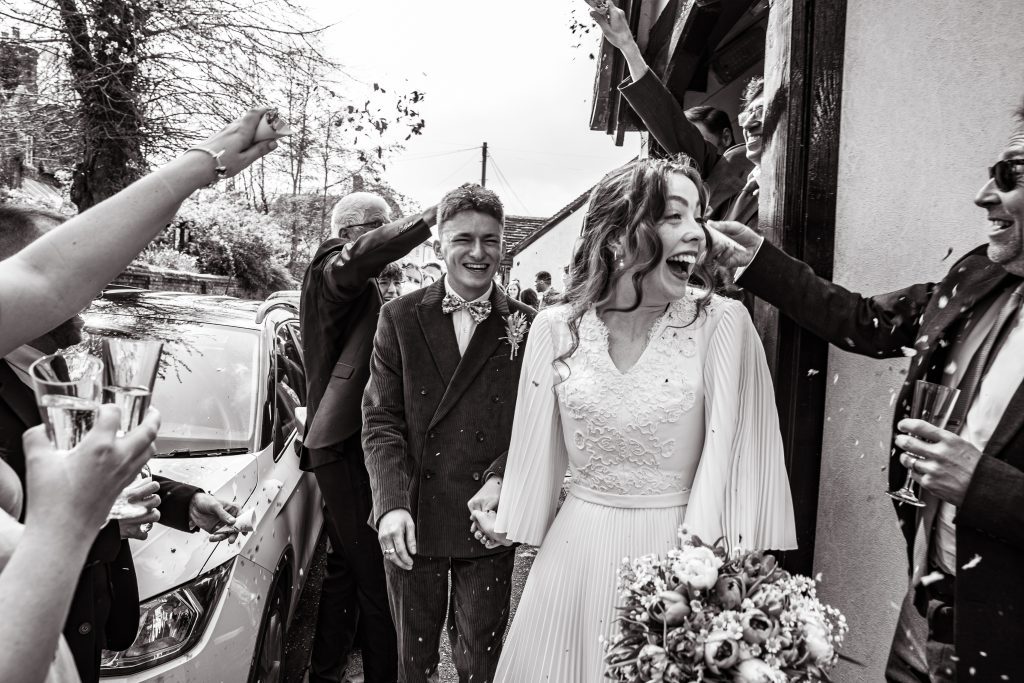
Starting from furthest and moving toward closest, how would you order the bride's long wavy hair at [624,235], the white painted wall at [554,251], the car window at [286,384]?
the white painted wall at [554,251] → the car window at [286,384] → the bride's long wavy hair at [624,235]

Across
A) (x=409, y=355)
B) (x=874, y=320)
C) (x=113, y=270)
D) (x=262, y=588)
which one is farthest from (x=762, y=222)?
(x=262, y=588)

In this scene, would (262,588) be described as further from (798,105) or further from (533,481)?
(798,105)

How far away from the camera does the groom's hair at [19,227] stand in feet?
7.25

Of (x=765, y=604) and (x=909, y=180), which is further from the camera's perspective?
(x=909, y=180)

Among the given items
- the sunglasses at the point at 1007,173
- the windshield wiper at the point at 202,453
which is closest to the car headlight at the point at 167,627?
the windshield wiper at the point at 202,453

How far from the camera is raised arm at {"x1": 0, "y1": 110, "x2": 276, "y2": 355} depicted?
123cm

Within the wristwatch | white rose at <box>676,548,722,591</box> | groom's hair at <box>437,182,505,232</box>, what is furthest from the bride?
the wristwatch

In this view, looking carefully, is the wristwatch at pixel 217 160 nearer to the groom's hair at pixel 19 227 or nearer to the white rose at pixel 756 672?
the groom's hair at pixel 19 227

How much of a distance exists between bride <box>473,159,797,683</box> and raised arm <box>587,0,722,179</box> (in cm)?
108

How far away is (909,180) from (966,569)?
1.31 m

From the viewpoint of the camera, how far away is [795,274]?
237 cm

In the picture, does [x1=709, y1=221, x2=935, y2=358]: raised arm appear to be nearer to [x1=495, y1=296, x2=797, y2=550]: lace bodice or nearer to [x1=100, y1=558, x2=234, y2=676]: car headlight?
[x1=495, y1=296, x2=797, y2=550]: lace bodice

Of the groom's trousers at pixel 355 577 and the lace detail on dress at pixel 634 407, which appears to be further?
the groom's trousers at pixel 355 577

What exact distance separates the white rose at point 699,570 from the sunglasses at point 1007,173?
3.94 feet
